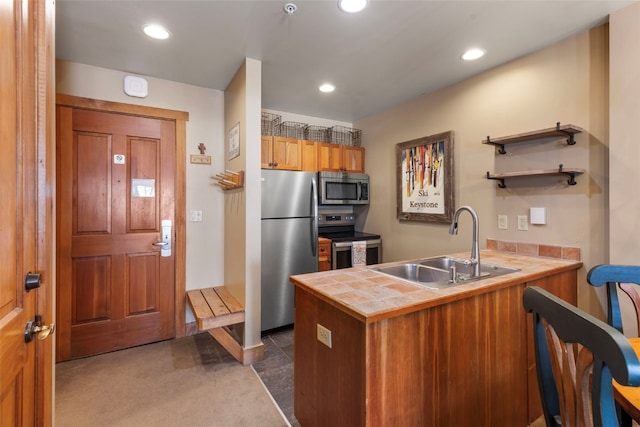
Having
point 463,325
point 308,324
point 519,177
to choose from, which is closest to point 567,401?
point 463,325

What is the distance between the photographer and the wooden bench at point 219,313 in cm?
234

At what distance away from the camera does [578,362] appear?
2.34 ft

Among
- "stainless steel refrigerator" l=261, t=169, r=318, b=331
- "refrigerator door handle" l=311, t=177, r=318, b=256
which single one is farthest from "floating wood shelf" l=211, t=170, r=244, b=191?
"refrigerator door handle" l=311, t=177, r=318, b=256

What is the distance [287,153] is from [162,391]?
2534mm

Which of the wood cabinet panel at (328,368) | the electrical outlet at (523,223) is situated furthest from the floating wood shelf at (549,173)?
the wood cabinet panel at (328,368)

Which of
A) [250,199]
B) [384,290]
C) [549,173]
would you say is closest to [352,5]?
[250,199]

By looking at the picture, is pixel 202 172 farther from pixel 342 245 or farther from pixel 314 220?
pixel 342 245

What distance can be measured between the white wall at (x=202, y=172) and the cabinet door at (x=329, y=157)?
122 cm

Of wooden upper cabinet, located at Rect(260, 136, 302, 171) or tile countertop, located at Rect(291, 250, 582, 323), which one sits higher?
wooden upper cabinet, located at Rect(260, 136, 302, 171)

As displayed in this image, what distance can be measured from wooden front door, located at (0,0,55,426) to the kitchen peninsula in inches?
41.2

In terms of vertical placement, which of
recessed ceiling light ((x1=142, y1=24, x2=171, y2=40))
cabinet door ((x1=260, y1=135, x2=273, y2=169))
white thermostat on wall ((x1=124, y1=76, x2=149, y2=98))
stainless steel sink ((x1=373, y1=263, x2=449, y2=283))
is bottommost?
stainless steel sink ((x1=373, y1=263, x2=449, y2=283))

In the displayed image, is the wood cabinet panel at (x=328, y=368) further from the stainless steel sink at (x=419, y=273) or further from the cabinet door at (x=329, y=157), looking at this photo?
the cabinet door at (x=329, y=157)

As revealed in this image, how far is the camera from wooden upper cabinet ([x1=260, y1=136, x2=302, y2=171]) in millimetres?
3301

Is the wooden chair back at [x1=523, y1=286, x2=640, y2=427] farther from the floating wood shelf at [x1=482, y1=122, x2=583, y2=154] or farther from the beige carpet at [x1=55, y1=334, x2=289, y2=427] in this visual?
the floating wood shelf at [x1=482, y1=122, x2=583, y2=154]
